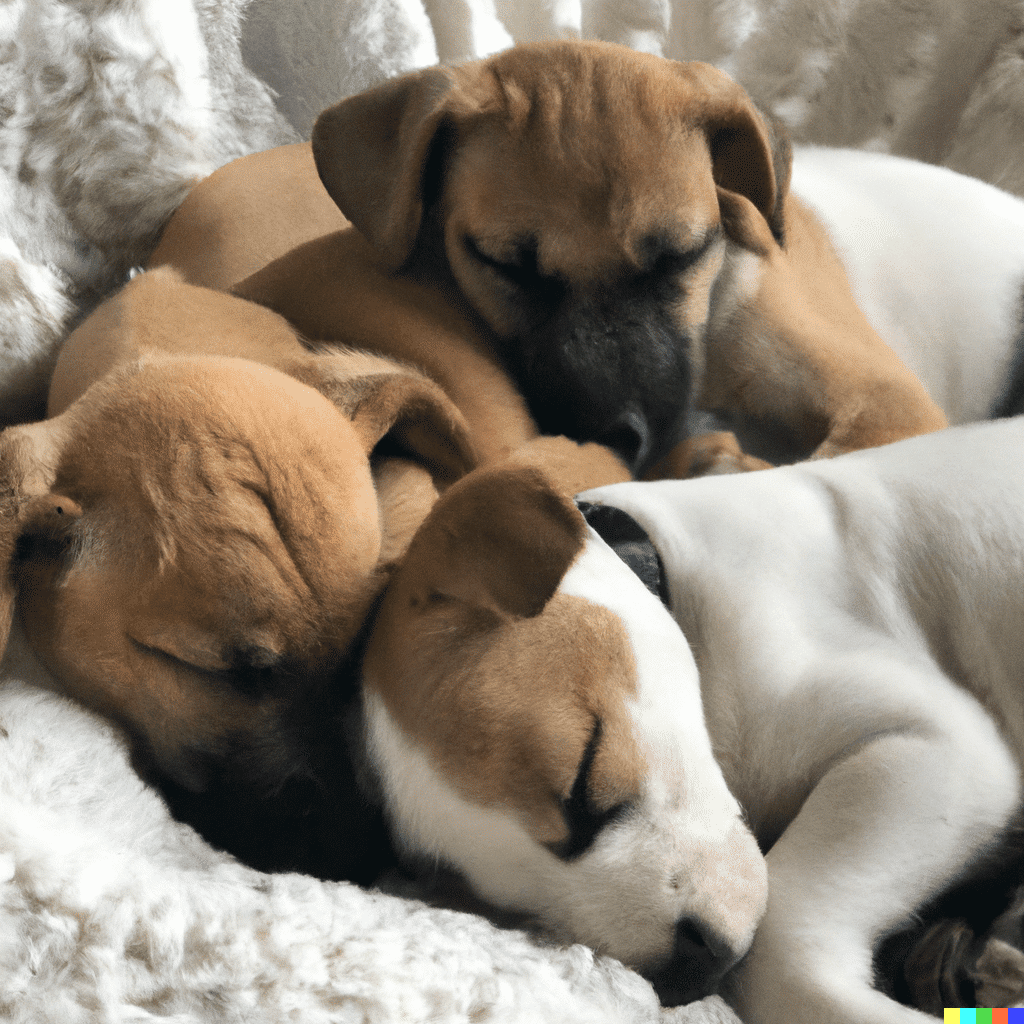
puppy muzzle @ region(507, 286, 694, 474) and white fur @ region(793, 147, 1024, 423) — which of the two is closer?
puppy muzzle @ region(507, 286, 694, 474)

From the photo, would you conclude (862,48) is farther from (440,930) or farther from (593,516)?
(440,930)

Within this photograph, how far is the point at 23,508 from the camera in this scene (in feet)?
2.56

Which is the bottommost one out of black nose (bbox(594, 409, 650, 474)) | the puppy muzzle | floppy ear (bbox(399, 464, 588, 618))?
black nose (bbox(594, 409, 650, 474))

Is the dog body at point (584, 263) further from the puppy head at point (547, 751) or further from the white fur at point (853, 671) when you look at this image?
the puppy head at point (547, 751)

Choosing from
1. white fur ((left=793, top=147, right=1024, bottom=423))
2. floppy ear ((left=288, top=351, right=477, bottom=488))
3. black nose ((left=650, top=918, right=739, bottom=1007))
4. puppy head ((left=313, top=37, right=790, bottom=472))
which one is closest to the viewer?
black nose ((left=650, top=918, right=739, bottom=1007))

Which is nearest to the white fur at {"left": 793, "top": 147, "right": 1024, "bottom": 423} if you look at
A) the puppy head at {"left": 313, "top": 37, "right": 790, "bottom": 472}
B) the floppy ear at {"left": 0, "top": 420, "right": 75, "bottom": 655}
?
the puppy head at {"left": 313, "top": 37, "right": 790, "bottom": 472}

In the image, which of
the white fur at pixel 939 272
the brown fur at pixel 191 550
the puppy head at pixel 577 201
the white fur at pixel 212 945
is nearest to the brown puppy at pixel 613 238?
the puppy head at pixel 577 201

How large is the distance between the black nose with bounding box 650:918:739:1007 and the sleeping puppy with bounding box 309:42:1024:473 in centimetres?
59

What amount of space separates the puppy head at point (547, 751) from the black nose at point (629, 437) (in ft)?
1.34

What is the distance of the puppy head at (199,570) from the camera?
2.46 feet

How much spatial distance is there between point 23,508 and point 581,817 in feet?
1.54

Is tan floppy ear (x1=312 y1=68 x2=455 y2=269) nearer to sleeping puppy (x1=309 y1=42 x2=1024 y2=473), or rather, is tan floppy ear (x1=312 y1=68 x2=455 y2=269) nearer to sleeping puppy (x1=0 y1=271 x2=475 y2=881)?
sleeping puppy (x1=309 y1=42 x2=1024 y2=473)

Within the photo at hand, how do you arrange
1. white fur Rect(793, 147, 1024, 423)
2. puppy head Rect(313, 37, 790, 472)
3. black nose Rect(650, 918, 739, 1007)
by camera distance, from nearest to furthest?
1. black nose Rect(650, 918, 739, 1007)
2. puppy head Rect(313, 37, 790, 472)
3. white fur Rect(793, 147, 1024, 423)

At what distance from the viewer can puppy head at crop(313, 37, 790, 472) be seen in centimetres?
112
